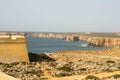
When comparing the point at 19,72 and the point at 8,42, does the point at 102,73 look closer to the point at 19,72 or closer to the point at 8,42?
the point at 19,72

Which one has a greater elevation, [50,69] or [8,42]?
[8,42]

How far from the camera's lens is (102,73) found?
2927 cm

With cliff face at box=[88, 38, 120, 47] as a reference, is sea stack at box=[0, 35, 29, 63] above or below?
above

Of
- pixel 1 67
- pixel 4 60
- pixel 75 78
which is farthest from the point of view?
pixel 4 60

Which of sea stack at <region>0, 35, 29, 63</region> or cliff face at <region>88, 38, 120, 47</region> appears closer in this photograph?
sea stack at <region>0, 35, 29, 63</region>

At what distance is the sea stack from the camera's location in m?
35.0

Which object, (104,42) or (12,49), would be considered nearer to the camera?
(12,49)

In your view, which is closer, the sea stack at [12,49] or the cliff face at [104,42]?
→ the sea stack at [12,49]

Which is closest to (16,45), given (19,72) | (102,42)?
(19,72)

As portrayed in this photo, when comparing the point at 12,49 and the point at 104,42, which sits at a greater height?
the point at 12,49

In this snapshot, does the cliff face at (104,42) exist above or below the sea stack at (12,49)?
below

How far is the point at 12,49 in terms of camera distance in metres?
35.6

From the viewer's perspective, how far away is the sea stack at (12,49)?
35000 millimetres

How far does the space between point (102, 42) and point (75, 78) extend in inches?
4571
